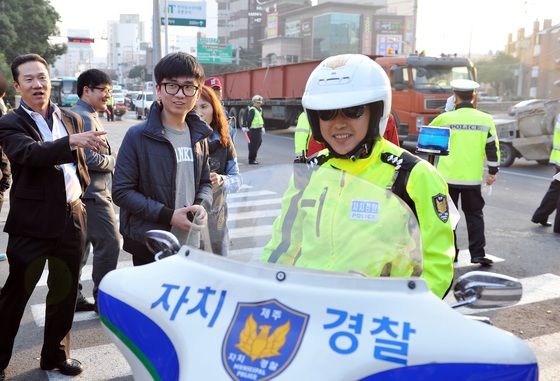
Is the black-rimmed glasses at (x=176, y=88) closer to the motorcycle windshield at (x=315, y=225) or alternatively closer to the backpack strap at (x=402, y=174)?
the motorcycle windshield at (x=315, y=225)

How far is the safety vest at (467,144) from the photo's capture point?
6207 mm

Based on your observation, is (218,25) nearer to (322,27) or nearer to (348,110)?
(322,27)

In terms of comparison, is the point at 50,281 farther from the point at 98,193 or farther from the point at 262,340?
the point at 262,340

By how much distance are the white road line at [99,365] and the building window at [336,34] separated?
8093 cm

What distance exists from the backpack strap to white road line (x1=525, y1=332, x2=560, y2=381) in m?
2.19

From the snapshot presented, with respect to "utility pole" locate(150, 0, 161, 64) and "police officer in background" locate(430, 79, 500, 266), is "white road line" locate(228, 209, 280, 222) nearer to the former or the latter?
"police officer in background" locate(430, 79, 500, 266)

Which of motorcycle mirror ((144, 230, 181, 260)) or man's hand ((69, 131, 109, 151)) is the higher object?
man's hand ((69, 131, 109, 151))

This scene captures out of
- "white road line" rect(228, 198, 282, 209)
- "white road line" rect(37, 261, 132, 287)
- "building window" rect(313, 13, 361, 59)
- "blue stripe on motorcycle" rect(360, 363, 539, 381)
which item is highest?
"building window" rect(313, 13, 361, 59)

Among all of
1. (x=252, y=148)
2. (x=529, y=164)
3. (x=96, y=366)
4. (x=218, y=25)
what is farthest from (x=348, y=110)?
(x=218, y=25)

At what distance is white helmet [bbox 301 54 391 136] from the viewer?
2.27m

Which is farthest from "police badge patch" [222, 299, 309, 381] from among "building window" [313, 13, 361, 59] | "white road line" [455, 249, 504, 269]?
"building window" [313, 13, 361, 59]

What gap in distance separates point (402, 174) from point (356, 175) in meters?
0.18

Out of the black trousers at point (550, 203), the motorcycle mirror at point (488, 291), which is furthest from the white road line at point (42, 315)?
the black trousers at point (550, 203)

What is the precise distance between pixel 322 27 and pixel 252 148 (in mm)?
72085
